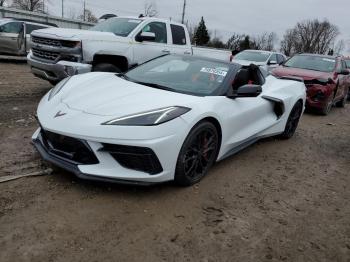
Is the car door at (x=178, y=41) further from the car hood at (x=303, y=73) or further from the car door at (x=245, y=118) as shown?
the car door at (x=245, y=118)

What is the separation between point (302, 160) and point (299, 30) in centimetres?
8032

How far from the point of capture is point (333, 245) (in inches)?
133

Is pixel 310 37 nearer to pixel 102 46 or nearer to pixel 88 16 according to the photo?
pixel 88 16

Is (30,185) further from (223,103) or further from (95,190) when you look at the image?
(223,103)

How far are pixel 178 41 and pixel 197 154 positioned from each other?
589cm

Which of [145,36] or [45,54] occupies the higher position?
[145,36]

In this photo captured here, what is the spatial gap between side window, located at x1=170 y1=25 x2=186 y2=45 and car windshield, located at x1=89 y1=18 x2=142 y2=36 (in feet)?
3.17

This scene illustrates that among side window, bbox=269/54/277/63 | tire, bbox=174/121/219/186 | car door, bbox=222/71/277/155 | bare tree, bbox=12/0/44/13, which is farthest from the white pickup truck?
bare tree, bbox=12/0/44/13


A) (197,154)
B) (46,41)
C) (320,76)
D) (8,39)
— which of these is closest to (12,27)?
(8,39)

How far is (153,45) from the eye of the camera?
8.84 metres

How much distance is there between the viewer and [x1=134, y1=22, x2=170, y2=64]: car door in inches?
335

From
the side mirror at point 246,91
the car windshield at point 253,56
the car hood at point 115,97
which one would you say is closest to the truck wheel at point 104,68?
the car hood at point 115,97

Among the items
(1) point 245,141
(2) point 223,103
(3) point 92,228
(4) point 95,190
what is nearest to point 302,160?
(1) point 245,141

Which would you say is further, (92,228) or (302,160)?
→ (302,160)
